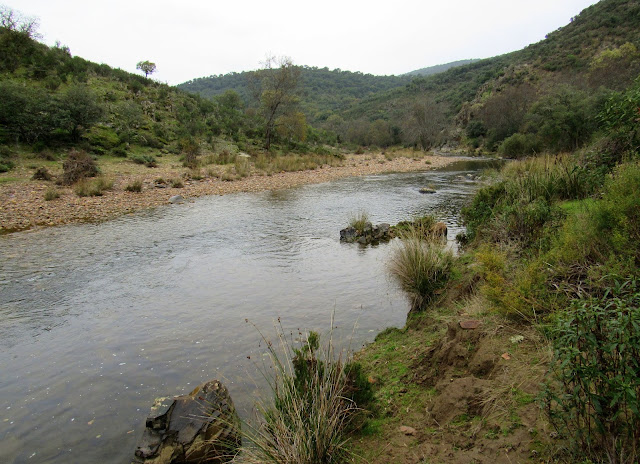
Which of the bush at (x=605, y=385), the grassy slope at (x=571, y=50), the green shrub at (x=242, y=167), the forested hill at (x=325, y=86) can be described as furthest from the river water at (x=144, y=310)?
the forested hill at (x=325, y=86)

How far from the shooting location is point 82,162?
696 inches

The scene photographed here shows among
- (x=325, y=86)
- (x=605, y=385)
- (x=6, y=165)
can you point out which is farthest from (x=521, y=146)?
(x=325, y=86)

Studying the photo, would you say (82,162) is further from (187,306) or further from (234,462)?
(234,462)

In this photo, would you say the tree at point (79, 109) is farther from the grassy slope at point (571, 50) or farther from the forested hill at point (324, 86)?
the forested hill at point (324, 86)

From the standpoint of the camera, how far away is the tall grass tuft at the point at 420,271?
20.4 feet

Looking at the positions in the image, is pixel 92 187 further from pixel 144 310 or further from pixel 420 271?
pixel 420 271

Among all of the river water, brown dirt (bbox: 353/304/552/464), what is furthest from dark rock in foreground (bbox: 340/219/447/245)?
brown dirt (bbox: 353/304/552/464)

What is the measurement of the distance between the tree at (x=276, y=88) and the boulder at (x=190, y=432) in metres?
33.8

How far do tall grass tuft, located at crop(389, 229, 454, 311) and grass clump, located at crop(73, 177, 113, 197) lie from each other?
14091 mm

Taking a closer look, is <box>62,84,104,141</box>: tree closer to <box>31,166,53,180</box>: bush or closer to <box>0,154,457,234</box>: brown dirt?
<box>0,154,457,234</box>: brown dirt

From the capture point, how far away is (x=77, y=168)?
17156mm

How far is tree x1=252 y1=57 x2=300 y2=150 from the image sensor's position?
34.8 m

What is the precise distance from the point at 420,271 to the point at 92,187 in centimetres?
1497

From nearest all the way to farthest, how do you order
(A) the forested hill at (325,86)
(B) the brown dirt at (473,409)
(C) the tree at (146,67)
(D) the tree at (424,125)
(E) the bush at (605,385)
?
(E) the bush at (605,385), (B) the brown dirt at (473,409), (C) the tree at (146,67), (D) the tree at (424,125), (A) the forested hill at (325,86)
